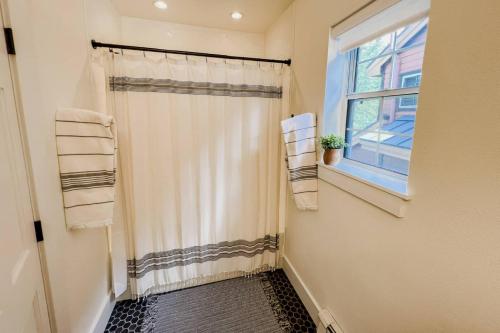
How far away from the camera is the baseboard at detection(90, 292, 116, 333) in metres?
1.50

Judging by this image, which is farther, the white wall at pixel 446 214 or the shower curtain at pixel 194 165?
the shower curtain at pixel 194 165

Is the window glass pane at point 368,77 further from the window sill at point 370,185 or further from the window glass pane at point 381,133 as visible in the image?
the window sill at point 370,185

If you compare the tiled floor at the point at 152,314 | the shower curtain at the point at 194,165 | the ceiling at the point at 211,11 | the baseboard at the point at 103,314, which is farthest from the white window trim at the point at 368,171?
the baseboard at the point at 103,314

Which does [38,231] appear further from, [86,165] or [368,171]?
[368,171]

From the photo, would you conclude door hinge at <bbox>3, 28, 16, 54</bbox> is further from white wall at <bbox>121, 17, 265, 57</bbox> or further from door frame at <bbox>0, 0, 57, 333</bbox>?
white wall at <bbox>121, 17, 265, 57</bbox>

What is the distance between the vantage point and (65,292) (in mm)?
1117

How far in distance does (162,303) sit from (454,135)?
2.10m

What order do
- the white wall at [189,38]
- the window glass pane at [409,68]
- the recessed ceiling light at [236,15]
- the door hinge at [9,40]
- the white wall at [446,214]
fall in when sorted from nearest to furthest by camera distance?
the white wall at [446,214]
the door hinge at [9,40]
the window glass pane at [409,68]
the recessed ceiling light at [236,15]
the white wall at [189,38]

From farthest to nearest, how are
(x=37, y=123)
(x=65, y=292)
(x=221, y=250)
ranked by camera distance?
(x=221, y=250) < (x=65, y=292) < (x=37, y=123)

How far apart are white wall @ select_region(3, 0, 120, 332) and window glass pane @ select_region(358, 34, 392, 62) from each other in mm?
1615

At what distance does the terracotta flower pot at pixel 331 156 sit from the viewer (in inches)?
57.4

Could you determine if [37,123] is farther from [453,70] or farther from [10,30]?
[453,70]

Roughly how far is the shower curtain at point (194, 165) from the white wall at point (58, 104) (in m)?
0.20

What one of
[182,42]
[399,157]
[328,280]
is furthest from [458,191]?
[182,42]
